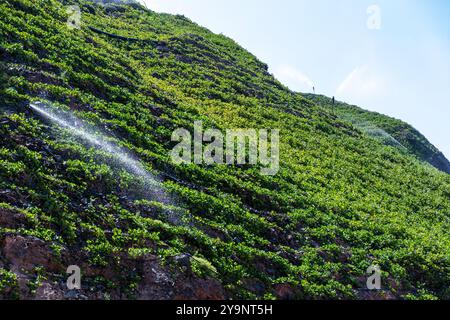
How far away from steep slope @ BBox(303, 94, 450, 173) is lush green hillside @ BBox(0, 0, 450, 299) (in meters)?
26.9

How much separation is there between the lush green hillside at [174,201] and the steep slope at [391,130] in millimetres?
26851

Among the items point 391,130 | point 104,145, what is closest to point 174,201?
point 104,145

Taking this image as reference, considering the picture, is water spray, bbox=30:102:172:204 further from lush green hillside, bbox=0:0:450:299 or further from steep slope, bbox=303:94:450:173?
steep slope, bbox=303:94:450:173

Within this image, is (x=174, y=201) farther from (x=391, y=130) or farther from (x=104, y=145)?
(x=391, y=130)

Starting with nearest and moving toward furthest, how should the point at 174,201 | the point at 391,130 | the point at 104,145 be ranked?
the point at 174,201
the point at 104,145
the point at 391,130

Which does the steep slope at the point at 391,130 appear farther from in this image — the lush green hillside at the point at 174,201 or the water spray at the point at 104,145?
the water spray at the point at 104,145

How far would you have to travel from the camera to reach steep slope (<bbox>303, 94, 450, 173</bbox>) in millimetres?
70281

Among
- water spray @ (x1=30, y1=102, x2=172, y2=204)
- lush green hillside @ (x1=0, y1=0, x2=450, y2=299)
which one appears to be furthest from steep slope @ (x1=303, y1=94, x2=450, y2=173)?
water spray @ (x1=30, y1=102, x2=172, y2=204)

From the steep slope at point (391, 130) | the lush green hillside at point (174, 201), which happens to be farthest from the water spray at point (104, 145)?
the steep slope at point (391, 130)

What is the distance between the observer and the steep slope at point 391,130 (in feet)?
231

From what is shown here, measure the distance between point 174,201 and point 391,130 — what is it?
63.0 metres

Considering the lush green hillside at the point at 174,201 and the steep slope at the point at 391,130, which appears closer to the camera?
the lush green hillside at the point at 174,201

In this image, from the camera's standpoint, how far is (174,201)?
20750 mm
